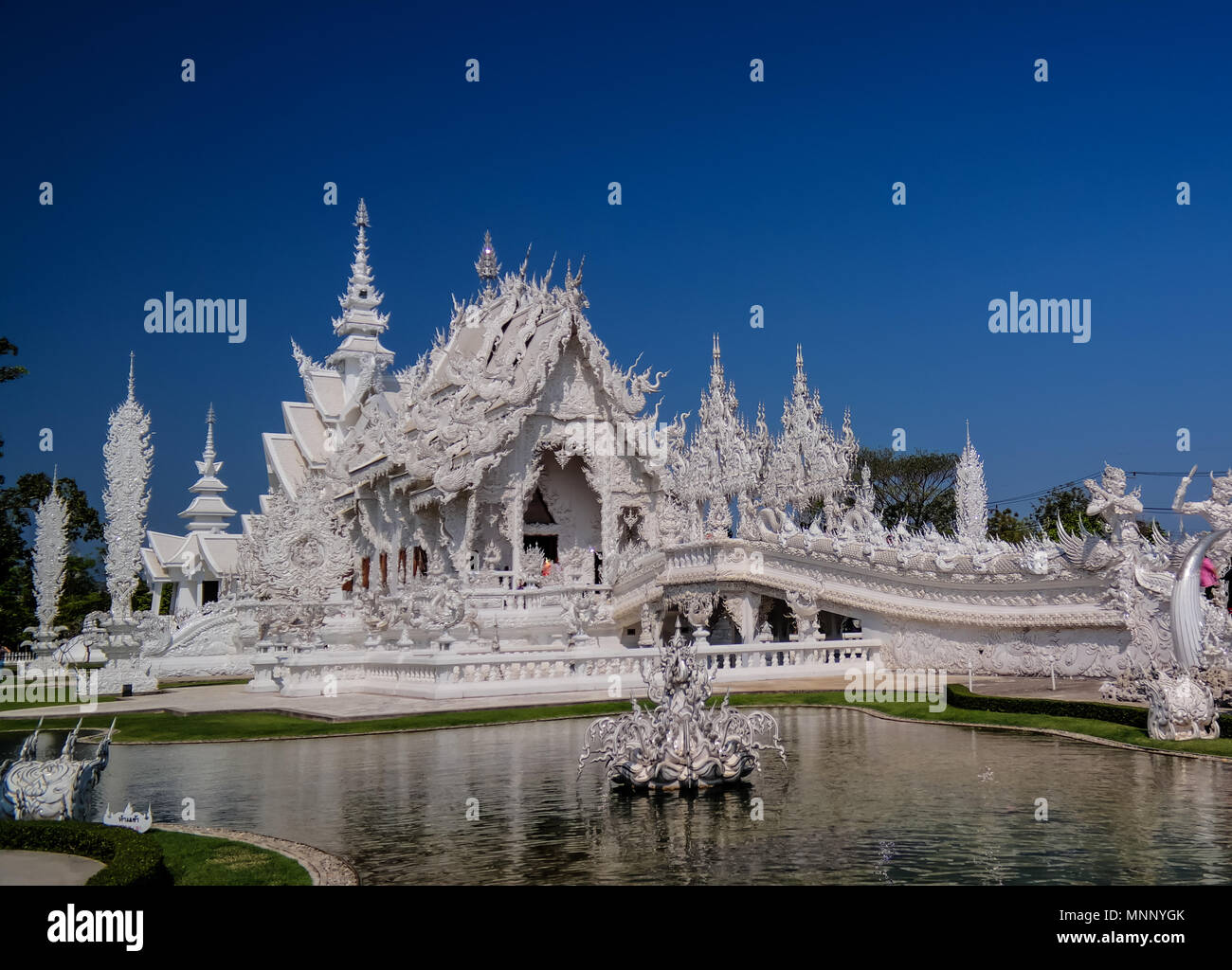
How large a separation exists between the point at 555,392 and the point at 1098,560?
639 inches

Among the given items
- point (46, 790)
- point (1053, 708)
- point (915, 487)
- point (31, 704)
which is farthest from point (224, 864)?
point (915, 487)

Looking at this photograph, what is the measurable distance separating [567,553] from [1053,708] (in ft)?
63.2

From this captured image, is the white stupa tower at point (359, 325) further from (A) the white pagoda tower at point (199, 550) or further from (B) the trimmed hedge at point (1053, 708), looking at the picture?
(B) the trimmed hedge at point (1053, 708)

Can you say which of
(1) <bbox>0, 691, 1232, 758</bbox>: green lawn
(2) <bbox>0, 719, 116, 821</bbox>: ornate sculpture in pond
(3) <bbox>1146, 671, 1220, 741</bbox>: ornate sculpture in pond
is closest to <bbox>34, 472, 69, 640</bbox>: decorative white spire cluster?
(1) <bbox>0, 691, 1232, 758</bbox>: green lawn

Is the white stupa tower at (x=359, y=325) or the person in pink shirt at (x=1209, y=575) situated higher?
the white stupa tower at (x=359, y=325)

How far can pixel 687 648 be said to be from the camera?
36.3ft

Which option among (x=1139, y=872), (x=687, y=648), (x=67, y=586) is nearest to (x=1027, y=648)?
(x=687, y=648)

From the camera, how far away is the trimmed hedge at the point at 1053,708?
14.5 metres

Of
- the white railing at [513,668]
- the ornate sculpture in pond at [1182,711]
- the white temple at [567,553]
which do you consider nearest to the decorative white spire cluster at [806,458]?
the white temple at [567,553]

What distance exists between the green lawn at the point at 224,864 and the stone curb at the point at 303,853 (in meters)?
0.08

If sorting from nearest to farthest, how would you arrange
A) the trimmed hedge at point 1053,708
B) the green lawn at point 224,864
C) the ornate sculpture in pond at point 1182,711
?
the green lawn at point 224,864 → the ornate sculpture in pond at point 1182,711 → the trimmed hedge at point 1053,708

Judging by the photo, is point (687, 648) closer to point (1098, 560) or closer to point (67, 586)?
point (1098, 560)

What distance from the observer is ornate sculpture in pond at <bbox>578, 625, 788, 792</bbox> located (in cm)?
1083
